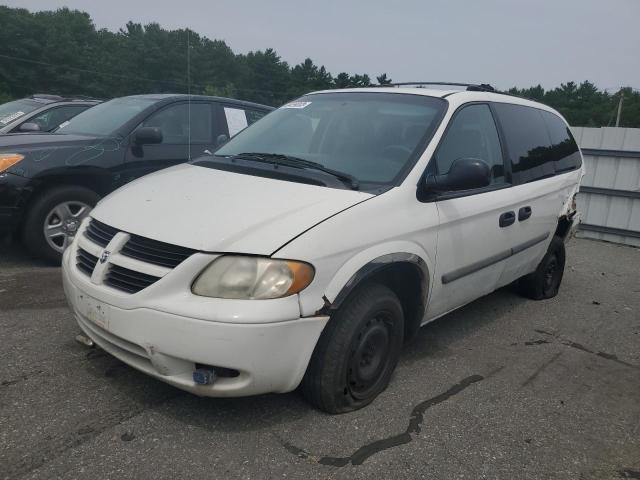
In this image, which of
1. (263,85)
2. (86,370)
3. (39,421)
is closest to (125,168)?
(86,370)

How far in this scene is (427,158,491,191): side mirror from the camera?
3.04 meters

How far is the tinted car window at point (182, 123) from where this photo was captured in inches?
225

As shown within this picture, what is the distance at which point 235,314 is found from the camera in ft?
7.49

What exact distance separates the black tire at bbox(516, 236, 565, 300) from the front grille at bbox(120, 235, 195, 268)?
11.7 ft

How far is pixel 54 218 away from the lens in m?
5.00

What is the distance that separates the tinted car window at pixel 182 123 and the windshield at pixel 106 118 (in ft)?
0.60

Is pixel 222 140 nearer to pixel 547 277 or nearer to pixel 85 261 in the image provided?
pixel 85 261

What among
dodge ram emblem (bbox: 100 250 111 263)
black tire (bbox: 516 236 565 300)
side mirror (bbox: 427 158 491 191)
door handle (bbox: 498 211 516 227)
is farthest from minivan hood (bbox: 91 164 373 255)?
black tire (bbox: 516 236 565 300)

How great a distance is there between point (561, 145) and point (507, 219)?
5.25 feet

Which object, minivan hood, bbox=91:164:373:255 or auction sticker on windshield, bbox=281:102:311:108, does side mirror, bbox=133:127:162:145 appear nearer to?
auction sticker on windshield, bbox=281:102:311:108

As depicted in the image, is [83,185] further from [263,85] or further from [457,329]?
[263,85]

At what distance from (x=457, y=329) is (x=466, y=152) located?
145 centimetres

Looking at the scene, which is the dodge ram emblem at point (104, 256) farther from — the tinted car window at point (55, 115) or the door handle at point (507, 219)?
the tinted car window at point (55, 115)

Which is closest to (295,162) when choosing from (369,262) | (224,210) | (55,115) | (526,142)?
(224,210)
